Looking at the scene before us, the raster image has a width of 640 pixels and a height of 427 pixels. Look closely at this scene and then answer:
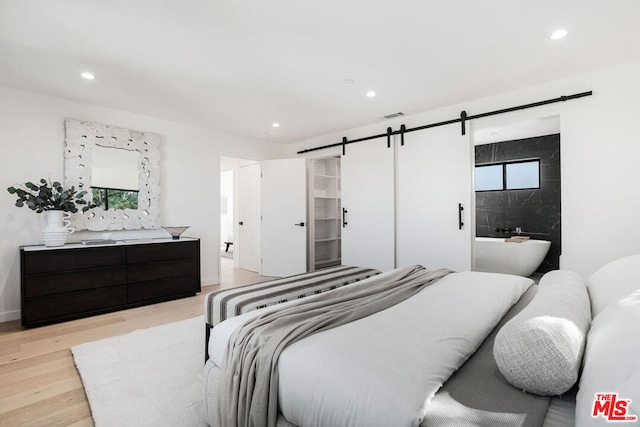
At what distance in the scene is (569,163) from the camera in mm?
3146

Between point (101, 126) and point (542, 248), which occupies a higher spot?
point (101, 126)

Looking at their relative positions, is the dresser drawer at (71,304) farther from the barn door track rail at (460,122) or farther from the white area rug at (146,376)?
Result: the barn door track rail at (460,122)

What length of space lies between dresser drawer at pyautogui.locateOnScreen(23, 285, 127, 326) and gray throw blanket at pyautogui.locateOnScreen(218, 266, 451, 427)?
2896mm

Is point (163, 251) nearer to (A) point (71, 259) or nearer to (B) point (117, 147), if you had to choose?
(A) point (71, 259)

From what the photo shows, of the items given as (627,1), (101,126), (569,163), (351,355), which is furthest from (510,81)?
(101,126)

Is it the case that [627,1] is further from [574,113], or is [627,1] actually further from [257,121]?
[257,121]

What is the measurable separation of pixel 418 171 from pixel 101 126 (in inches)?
164

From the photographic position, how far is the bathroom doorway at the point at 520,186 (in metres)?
4.98

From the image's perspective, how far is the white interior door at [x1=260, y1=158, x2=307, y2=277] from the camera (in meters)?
5.41

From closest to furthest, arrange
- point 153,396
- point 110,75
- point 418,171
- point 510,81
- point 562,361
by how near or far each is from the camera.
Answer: point 562,361, point 153,396, point 110,75, point 510,81, point 418,171

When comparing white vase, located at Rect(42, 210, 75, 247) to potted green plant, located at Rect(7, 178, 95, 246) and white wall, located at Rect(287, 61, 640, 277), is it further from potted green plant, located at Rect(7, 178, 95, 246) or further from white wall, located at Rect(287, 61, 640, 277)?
white wall, located at Rect(287, 61, 640, 277)

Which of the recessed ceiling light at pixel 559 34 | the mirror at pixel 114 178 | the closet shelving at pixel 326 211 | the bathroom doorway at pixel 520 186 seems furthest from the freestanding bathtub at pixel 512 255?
the mirror at pixel 114 178

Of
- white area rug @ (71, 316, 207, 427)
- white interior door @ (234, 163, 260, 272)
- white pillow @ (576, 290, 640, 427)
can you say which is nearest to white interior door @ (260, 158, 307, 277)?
white interior door @ (234, 163, 260, 272)

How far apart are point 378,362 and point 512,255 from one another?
456cm
